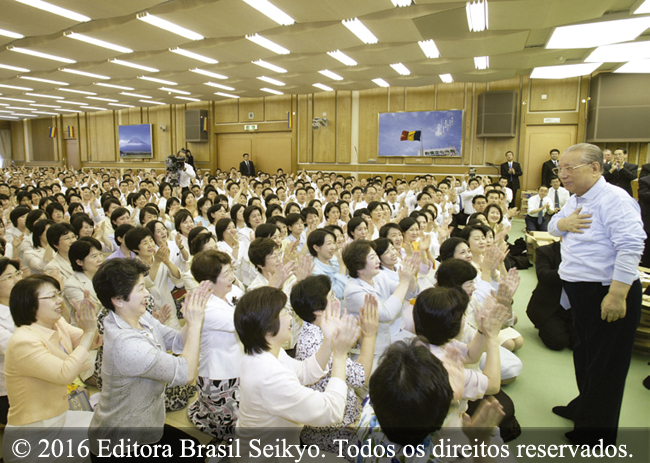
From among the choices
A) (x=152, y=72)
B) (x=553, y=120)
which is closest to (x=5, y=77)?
(x=152, y=72)

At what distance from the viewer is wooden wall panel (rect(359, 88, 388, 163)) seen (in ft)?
45.4

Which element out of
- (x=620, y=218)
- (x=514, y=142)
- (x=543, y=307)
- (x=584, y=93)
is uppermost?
(x=584, y=93)

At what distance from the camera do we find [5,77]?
39.1ft

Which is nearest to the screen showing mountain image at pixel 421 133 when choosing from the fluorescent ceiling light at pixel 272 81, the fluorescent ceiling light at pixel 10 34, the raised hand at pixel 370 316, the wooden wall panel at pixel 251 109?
the fluorescent ceiling light at pixel 272 81

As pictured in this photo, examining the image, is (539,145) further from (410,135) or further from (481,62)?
(410,135)

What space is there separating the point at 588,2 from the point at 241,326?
6958mm

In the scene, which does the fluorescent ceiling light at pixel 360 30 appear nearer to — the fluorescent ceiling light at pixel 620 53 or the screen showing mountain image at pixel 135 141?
the fluorescent ceiling light at pixel 620 53

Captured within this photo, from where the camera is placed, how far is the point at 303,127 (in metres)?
15.2

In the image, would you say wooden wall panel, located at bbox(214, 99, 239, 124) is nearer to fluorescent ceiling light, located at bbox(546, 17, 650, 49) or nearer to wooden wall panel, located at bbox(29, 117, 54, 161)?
wooden wall panel, located at bbox(29, 117, 54, 161)

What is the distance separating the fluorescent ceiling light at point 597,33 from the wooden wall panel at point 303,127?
853cm

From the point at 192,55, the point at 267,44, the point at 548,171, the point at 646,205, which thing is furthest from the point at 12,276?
the point at 548,171

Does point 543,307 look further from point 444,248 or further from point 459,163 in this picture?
point 459,163

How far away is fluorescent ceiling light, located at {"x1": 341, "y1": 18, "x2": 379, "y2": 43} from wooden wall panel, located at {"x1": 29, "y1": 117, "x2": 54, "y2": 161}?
2086cm

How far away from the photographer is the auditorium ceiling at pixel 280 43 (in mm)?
6328
